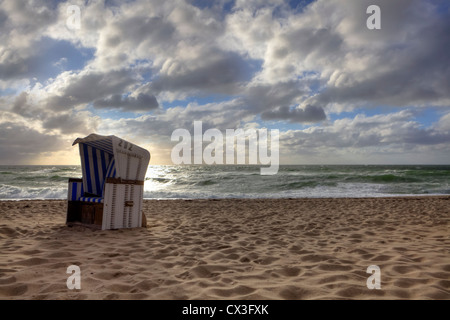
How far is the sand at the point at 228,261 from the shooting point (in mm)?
2803

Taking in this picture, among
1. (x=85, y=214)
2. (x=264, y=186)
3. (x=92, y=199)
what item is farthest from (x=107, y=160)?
(x=264, y=186)

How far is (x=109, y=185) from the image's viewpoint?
18.4ft

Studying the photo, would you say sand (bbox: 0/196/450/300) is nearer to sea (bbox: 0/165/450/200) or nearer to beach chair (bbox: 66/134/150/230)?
beach chair (bbox: 66/134/150/230)

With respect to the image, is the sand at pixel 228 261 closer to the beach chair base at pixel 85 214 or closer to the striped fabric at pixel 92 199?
the beach chair base at pixel 85 214

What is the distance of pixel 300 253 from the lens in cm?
430

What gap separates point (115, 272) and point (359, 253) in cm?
355

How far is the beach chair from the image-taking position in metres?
5.75

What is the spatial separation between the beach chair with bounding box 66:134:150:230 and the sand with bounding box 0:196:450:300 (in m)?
0.37

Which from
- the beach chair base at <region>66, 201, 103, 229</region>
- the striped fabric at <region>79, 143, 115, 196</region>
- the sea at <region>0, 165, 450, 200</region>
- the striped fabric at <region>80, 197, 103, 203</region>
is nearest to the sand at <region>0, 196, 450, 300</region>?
the beach chair base at <region>66, 201, 103, 229</region>

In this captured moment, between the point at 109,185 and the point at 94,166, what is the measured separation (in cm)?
165

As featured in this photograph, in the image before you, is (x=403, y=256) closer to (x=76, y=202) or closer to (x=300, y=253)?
(x=300, y=253)

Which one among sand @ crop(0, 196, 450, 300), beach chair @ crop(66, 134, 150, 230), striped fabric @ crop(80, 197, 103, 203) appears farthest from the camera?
striped fabric @ crop(80, 197, 103, 203)

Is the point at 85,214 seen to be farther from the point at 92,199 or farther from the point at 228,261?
the point at 228,261
